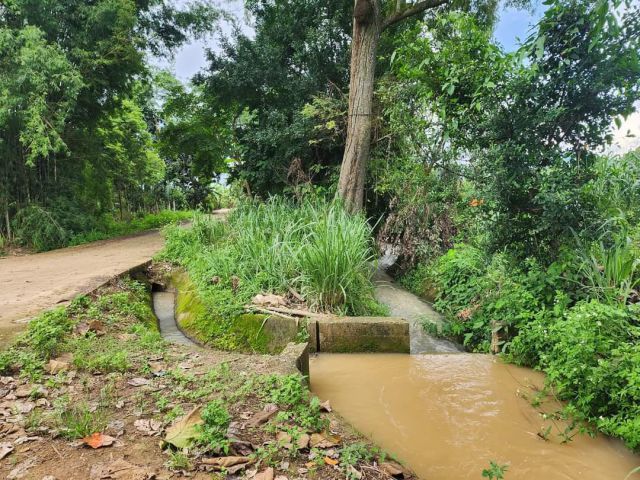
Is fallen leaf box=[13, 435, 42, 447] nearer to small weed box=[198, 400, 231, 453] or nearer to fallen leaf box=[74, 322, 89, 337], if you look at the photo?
small weed box=[198, 400, 231, 453]

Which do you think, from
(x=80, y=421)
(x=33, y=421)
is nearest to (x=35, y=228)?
(x=33, y=421)

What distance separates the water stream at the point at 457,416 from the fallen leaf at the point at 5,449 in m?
1.77

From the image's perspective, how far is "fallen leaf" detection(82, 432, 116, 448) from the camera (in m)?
1.88

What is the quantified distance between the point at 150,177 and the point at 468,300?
1342 cm

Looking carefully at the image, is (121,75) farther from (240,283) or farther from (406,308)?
(406,308)

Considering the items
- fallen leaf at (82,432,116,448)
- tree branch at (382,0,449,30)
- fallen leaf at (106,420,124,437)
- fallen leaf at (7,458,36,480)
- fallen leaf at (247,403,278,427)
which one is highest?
tree branch at (382,0,449,30)

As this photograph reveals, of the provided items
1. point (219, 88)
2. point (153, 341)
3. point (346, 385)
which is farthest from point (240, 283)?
point (219, 88)

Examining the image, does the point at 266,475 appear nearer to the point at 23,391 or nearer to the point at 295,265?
the point at 23,391

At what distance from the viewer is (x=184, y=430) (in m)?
1.97

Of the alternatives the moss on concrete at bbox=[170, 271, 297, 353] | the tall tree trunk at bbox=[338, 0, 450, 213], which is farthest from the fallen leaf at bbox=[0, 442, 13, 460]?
the tall tree trunk at bbox=[338, 0, 450, 213]

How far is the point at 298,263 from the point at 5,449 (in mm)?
3035

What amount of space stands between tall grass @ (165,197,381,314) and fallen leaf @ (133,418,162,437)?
2180 millimetres

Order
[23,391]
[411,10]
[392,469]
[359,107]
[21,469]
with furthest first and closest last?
[411,10]
[359,107]
[23,391]
[392,469]
[21,469]

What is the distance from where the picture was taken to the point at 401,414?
9.09 feet
